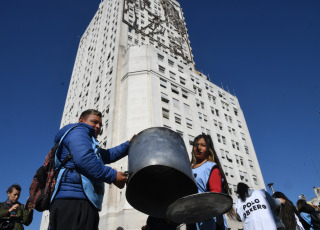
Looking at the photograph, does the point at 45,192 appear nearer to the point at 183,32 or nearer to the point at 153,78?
the point at 153,78

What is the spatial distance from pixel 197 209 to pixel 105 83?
2634 cm

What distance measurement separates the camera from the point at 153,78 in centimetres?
2441

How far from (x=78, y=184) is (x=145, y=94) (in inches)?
788

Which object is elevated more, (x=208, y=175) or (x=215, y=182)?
(x=208, y=175)

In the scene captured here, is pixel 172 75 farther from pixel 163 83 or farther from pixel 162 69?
pixel 163 83

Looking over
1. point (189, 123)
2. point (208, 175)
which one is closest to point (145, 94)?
point (189, 123)

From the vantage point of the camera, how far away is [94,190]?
8.21 feet

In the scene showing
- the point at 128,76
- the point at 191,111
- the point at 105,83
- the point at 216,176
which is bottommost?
the point at 216,176

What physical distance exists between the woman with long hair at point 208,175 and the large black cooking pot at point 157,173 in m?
0.61

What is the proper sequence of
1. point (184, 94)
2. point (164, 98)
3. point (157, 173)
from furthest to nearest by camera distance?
point (184, 94), point (164, 98), point (157, 173)

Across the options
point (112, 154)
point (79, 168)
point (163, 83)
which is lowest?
point (79, 168)

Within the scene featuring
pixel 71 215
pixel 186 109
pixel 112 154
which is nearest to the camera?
pixel 71 215

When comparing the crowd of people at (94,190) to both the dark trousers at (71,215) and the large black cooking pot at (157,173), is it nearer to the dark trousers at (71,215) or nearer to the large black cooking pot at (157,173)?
the dark trousers at (71,215)

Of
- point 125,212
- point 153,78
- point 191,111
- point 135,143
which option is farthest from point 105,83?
point 135,143
